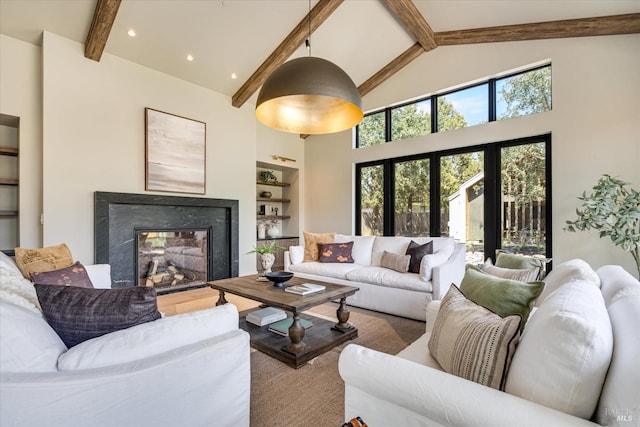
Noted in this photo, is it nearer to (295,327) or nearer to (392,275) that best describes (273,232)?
(392,275)

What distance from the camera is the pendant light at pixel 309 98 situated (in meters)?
2.08

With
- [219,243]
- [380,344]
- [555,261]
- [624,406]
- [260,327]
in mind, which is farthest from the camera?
[219,243]

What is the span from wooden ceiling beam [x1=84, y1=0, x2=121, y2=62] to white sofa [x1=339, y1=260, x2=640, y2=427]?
13.6 ft

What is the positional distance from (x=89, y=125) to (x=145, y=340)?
386cm

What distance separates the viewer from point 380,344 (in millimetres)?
2609

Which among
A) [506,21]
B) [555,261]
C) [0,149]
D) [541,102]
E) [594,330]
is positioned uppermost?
[506,21]

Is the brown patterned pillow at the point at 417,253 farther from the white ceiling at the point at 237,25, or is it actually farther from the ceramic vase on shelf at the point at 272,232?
the ceramic vase on shelf at the point at 272,232

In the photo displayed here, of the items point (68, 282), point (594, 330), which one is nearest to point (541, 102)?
point (594, 330)

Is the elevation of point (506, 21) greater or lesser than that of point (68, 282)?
greater

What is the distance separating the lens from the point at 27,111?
3568 millimetres

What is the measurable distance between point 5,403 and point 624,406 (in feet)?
5.52

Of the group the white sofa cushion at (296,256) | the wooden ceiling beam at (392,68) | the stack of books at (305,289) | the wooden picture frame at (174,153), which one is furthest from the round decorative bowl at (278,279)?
the wooden ceiling beam at (392,68)

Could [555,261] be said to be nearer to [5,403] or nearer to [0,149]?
[5,403]

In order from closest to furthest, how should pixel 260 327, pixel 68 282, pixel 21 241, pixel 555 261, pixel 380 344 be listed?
pixel 68 282
pixel 380 344
pixel 260 327
pixel 21 241
pixel 555 261
